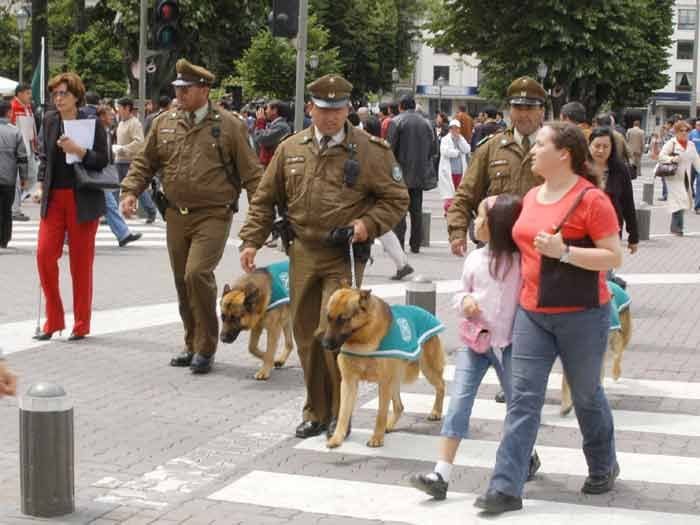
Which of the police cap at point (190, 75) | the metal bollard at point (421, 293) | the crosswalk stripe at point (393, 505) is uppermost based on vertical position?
the police cap at point (190, 75)

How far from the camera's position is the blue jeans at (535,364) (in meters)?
5.70

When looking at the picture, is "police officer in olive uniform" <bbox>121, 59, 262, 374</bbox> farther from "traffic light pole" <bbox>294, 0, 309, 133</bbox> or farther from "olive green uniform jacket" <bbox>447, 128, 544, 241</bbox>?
"traffic light pole" <bbox>294, 0, 309, 133</bbox>

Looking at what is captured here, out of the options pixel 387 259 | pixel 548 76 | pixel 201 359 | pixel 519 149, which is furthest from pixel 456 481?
pixel 548 76

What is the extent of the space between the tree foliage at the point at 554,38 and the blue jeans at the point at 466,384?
1612 inches

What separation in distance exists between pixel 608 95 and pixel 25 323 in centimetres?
4692

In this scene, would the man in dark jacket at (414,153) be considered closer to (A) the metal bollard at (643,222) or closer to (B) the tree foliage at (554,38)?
(A) the metal bollard at (643,222)

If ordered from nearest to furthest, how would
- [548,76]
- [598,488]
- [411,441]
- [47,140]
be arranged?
[598,488] < [411,441] < [47,140] < [548,76]

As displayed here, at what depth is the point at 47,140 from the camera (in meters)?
9.99

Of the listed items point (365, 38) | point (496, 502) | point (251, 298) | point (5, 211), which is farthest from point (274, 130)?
point (365, 38)

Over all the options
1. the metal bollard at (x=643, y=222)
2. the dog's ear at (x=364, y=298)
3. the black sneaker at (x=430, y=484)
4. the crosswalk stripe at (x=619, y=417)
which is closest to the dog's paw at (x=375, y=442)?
the dog's ear at (x=364, y=298)

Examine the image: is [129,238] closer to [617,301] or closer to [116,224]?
[116,224]

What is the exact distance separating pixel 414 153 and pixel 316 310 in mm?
9328

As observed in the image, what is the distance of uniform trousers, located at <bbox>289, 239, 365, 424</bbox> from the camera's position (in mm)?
7172

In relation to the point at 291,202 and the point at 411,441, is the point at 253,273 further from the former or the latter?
the point at 411,441
